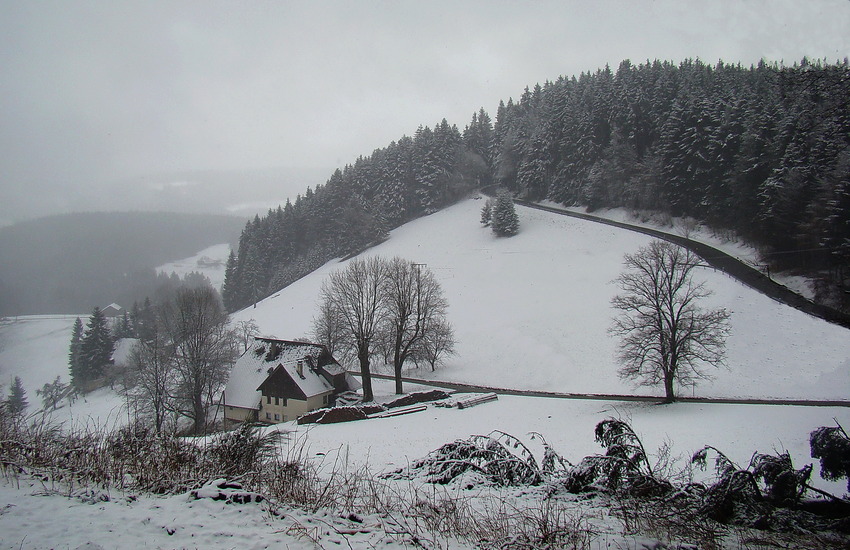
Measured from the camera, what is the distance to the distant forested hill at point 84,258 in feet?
277

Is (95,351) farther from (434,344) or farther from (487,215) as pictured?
(487,215)

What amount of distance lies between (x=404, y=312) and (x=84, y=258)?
127 meters

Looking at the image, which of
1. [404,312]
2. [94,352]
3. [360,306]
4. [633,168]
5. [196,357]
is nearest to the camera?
[196,357]

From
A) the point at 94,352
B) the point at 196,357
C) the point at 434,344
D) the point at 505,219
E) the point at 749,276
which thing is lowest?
the point at 94,352

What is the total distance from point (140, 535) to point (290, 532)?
1153 mm

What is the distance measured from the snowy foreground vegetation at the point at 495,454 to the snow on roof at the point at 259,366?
19.8 feet

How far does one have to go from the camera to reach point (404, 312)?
102 ft

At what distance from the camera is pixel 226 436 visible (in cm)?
568

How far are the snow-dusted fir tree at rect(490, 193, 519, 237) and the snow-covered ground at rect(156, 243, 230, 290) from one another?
330 ft

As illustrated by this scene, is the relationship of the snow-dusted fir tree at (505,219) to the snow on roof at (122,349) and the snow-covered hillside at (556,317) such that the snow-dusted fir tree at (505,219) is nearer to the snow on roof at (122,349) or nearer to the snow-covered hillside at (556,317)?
the snow-covered hillside at (556,317)

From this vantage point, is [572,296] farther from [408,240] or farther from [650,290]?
[408,240]

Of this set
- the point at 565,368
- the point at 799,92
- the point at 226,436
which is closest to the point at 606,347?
the point at 565,368

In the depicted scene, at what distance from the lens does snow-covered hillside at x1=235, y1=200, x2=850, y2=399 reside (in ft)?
80.7

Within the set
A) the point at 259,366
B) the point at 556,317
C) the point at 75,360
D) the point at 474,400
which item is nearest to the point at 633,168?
the point at 556,317
